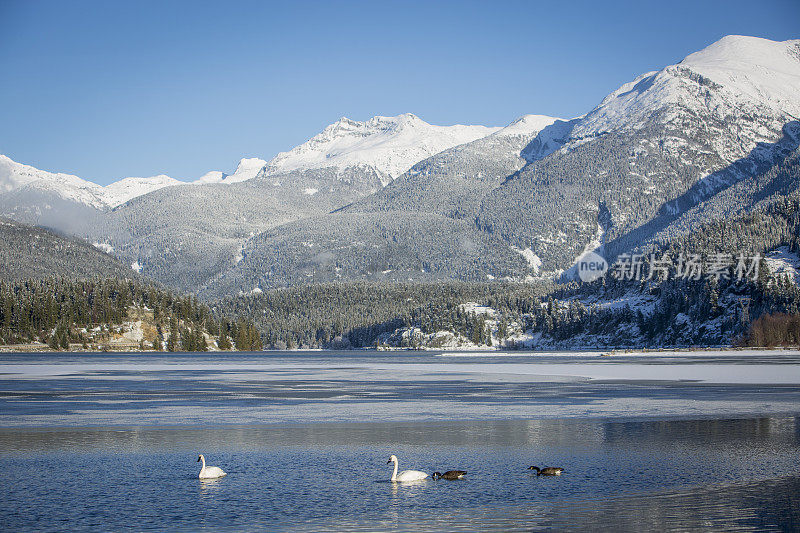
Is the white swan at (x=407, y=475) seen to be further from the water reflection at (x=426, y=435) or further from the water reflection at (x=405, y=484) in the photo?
the water reflection at (x=426, y=435)

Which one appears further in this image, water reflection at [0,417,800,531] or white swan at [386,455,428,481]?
white swan at [386,455,428,481]

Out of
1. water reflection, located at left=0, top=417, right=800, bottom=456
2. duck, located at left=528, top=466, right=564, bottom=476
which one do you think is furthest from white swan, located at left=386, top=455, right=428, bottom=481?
water reflection, located at left=0, top=417, right=800, bottom=456

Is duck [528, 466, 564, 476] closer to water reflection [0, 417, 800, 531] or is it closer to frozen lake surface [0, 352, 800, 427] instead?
water reflection [0, 417, 800, 531]

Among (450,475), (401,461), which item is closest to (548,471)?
(450,475)

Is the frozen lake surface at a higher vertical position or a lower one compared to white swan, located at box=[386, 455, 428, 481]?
lower

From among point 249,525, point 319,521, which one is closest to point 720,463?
point 319,521

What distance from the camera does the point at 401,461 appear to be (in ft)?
121

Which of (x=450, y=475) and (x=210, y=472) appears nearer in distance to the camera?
(x=450, y=475)

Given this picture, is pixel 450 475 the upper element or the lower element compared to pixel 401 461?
upper

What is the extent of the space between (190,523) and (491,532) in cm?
988

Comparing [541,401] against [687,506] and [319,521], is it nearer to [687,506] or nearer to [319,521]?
[687,506]

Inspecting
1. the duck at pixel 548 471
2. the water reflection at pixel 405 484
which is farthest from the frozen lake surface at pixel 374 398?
the duck at pixel 548 471

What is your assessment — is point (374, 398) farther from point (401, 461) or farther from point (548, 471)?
point (548, 471)

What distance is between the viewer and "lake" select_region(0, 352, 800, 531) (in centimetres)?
2700
